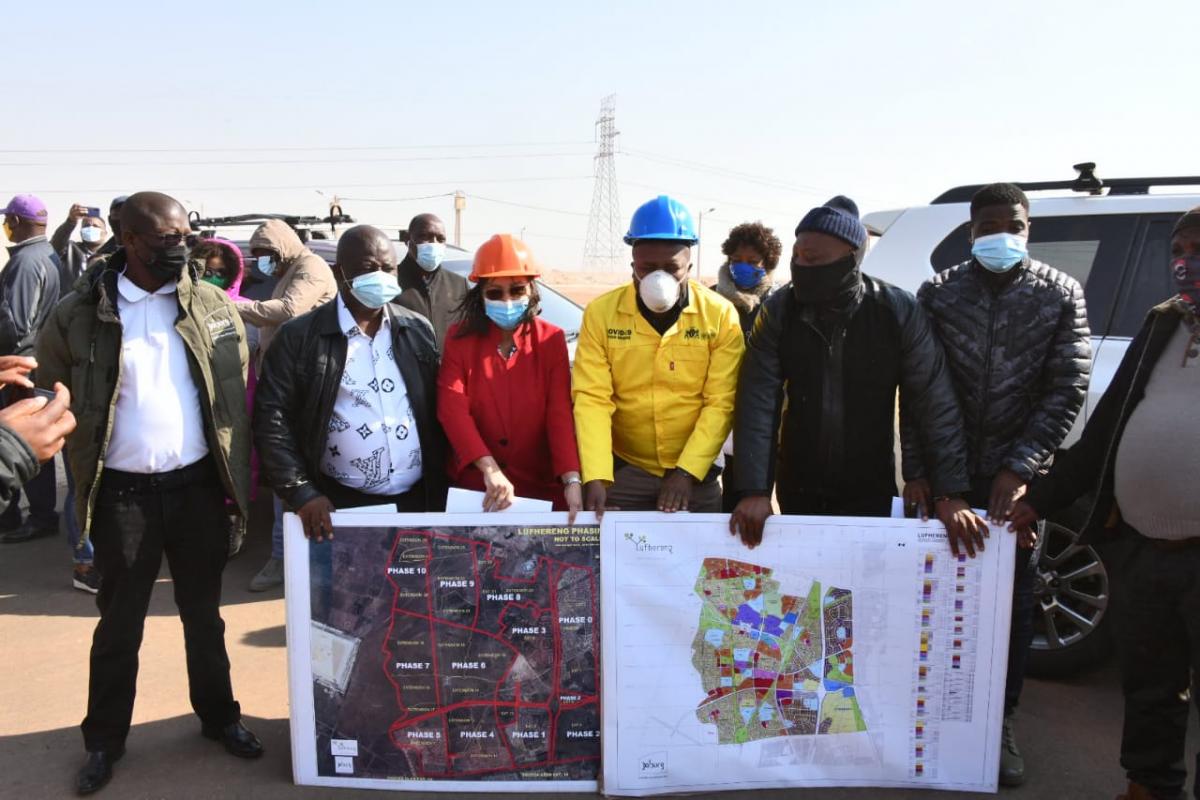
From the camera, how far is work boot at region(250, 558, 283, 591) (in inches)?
209

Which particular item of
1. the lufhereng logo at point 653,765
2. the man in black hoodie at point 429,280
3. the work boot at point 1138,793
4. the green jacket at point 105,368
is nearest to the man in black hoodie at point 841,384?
the lufhereng logo at point 653,765

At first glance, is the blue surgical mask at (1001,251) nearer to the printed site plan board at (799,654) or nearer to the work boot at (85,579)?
the printed site plan board at (799,654)

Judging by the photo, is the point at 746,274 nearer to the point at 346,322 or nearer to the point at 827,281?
the point at 827,281

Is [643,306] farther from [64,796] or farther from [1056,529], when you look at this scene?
[64,796]

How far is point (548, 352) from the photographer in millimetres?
3430

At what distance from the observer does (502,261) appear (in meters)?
3.32

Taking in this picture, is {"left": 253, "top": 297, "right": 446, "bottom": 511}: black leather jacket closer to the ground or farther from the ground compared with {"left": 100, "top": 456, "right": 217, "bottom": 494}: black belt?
farther from the ground

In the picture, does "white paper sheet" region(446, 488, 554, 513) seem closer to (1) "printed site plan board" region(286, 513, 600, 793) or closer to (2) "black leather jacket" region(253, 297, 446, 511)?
(1) "printed site plan board" region(286, 513, 600, 793)

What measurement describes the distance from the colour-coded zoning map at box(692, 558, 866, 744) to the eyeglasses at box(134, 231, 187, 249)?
2.19 m

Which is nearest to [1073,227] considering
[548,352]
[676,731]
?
[548,352]

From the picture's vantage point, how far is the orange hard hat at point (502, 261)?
3.30 m

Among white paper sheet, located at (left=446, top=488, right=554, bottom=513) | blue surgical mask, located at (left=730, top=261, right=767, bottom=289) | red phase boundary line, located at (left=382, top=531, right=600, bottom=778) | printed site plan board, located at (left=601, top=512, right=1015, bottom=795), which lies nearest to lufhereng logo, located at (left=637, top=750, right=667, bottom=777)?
printed site plan board, located at (left=601, top=512, right=1015, bottom=795)

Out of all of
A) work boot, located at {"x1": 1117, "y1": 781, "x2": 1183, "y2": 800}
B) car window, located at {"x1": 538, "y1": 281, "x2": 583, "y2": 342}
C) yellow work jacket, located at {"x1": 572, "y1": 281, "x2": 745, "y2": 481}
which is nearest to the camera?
work boot, located at {"x1": 1117, "y1": 781, "x2": 1183, "y2": 800}

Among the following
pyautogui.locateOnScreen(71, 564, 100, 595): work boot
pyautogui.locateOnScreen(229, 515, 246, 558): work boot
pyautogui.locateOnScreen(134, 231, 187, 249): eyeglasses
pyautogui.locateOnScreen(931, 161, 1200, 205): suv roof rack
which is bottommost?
pyautogui.locateOnScreen(71, 564, 100, 595): work boot
